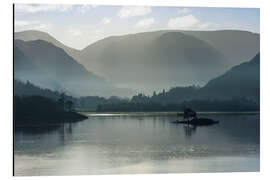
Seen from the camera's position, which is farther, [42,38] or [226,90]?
[226,90]

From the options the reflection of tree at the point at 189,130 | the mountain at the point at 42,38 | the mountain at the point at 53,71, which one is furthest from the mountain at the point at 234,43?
the mountain at the point at 42,38

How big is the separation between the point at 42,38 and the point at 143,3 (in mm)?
1358

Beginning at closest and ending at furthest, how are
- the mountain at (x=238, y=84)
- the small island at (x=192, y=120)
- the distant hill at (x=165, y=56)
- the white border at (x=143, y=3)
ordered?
the white border at (x=143, y=3), the distant hill at (x=165, y=56), the small island at (x=192, y=120), the mountain at (x=238, y=84)

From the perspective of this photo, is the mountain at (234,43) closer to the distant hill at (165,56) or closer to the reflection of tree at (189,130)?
the distant hill at (165,56)

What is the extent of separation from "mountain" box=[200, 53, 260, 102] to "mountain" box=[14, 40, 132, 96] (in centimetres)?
123

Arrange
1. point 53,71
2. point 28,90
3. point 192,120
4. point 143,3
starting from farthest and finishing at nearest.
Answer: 1. point 192,120
2. point 143,3
3. point 53,71
4. point 28,90

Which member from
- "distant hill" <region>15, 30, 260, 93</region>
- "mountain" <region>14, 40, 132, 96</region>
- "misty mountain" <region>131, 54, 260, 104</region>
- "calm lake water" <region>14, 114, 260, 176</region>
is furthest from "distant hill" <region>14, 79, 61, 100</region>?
"misty mountain" <region>131, 54, 260, 104</region>

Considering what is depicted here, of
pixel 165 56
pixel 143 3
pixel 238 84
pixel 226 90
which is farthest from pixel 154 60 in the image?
pixel 238 84

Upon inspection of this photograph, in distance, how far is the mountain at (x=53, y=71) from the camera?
21.3 feet

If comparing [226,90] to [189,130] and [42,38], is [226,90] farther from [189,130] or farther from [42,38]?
[42,38]

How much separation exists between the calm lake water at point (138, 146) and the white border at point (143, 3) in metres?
0.08

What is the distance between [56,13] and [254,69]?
2685 mm

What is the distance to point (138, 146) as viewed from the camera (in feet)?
22.0

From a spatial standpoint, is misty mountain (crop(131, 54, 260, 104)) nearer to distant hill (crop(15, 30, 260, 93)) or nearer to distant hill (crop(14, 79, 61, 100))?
distant hill (crop(15, 30, 260, 93))
